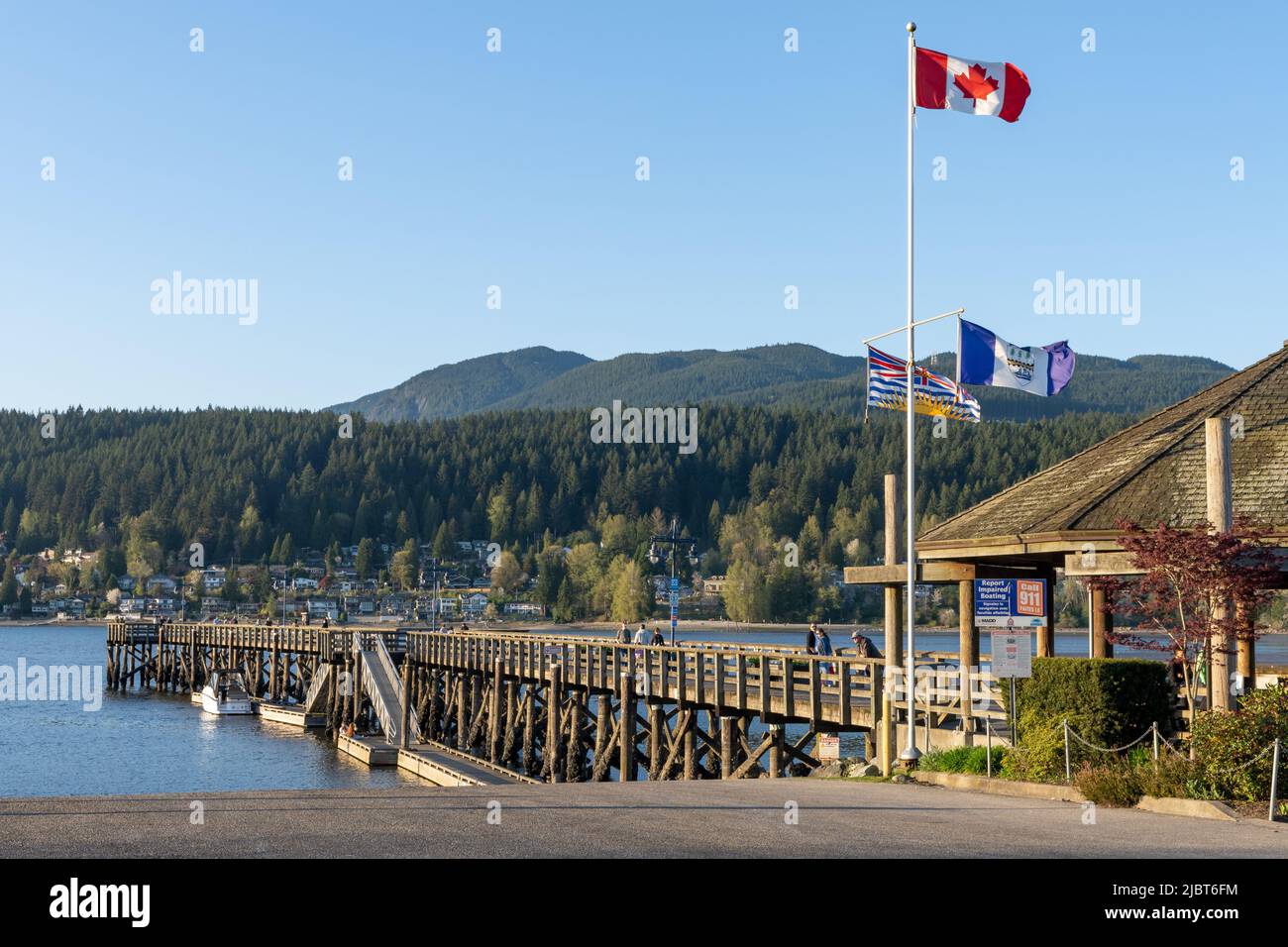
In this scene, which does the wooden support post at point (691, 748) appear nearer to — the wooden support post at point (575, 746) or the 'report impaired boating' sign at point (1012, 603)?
the wooden support post at point (575, 746)

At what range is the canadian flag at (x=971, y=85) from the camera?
23.1 meters

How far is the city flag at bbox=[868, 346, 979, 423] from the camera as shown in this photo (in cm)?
2350

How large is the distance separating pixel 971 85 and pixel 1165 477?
6.86m

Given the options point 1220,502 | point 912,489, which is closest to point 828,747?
point 912,489

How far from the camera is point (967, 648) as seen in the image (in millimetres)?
24047

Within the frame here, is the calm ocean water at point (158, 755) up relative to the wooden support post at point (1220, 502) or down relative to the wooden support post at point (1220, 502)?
down

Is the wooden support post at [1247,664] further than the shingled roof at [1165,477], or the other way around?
the wooden support post at [1247,664]

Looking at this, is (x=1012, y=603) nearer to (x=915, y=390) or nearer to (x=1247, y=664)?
(x=915, y=390)

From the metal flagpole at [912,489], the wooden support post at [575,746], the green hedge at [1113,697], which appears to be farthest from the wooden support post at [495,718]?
the green hedge at [1113,697]

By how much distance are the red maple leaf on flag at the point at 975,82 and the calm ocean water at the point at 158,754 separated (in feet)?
72.1

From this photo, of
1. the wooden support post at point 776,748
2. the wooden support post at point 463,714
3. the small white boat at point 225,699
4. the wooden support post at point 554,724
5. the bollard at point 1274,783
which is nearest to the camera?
the bollard at point 1274,783
